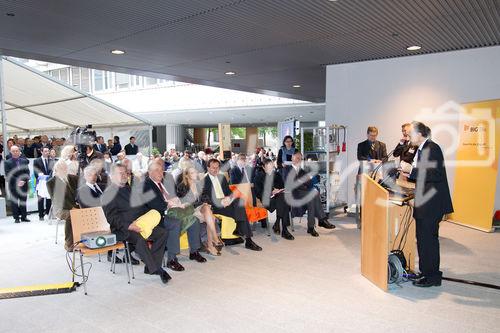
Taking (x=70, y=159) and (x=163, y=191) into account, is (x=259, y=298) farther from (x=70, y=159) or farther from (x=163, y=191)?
(x=70, y=159)

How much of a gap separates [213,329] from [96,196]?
2.66 meters

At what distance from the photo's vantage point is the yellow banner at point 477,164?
6.21 metres

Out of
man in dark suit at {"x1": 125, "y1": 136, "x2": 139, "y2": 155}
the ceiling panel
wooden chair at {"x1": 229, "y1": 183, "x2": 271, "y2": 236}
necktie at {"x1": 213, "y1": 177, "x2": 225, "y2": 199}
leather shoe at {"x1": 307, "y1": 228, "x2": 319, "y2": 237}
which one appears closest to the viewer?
the ceiling panel

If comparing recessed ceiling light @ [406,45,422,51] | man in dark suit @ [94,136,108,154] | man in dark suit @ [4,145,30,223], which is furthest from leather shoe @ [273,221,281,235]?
man in dark suit @ [94,136,108,154]

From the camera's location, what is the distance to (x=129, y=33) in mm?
5539

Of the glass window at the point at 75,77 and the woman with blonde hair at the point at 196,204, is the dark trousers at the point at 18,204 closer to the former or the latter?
the woman with blonde hair at the point at 196,204

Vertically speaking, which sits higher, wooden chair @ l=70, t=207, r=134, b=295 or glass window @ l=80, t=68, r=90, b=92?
glass window @ l=80, t=68, r=90, b=92

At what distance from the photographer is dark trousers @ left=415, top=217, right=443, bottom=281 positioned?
3.93 meters

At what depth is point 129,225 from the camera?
14.0ft

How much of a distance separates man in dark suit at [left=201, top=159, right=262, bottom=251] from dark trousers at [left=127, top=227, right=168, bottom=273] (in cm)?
115

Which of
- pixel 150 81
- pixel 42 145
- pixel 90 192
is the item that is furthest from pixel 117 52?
pixel 150 81

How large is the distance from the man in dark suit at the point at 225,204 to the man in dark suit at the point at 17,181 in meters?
4.24

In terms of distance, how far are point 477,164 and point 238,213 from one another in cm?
388

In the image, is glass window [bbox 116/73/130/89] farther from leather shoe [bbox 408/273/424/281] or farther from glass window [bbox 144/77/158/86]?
leather shoe [bbox 408/273/424/281]
